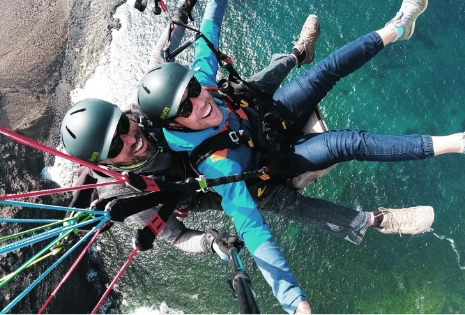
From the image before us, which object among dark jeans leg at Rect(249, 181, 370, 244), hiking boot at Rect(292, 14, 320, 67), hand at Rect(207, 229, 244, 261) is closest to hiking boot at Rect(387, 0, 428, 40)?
hiking boot at Rect(292, 14, 320, 67)

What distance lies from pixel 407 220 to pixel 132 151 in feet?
8.45

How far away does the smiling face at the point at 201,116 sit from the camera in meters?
2.56

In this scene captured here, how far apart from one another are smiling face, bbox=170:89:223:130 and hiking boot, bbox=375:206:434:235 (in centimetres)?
197

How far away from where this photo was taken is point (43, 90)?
5.86m

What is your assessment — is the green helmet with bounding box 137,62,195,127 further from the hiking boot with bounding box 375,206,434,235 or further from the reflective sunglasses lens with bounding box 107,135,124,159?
the hiking boot with bounding box 375,206,434,235

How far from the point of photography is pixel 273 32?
5.66 metres

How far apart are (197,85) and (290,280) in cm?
143

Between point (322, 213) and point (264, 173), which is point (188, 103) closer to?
point (264, 173)

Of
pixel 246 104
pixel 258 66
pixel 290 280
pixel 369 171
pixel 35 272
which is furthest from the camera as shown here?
pixel 258 66

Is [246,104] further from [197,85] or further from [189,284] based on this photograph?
[189,284]

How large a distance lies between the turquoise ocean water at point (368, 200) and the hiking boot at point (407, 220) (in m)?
1.40

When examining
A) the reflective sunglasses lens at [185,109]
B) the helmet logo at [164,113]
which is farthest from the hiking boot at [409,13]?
the helmet logo at [164,113]

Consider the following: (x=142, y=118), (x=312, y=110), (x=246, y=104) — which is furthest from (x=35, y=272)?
(x=312, y=110)

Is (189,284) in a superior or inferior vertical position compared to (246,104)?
inferior
